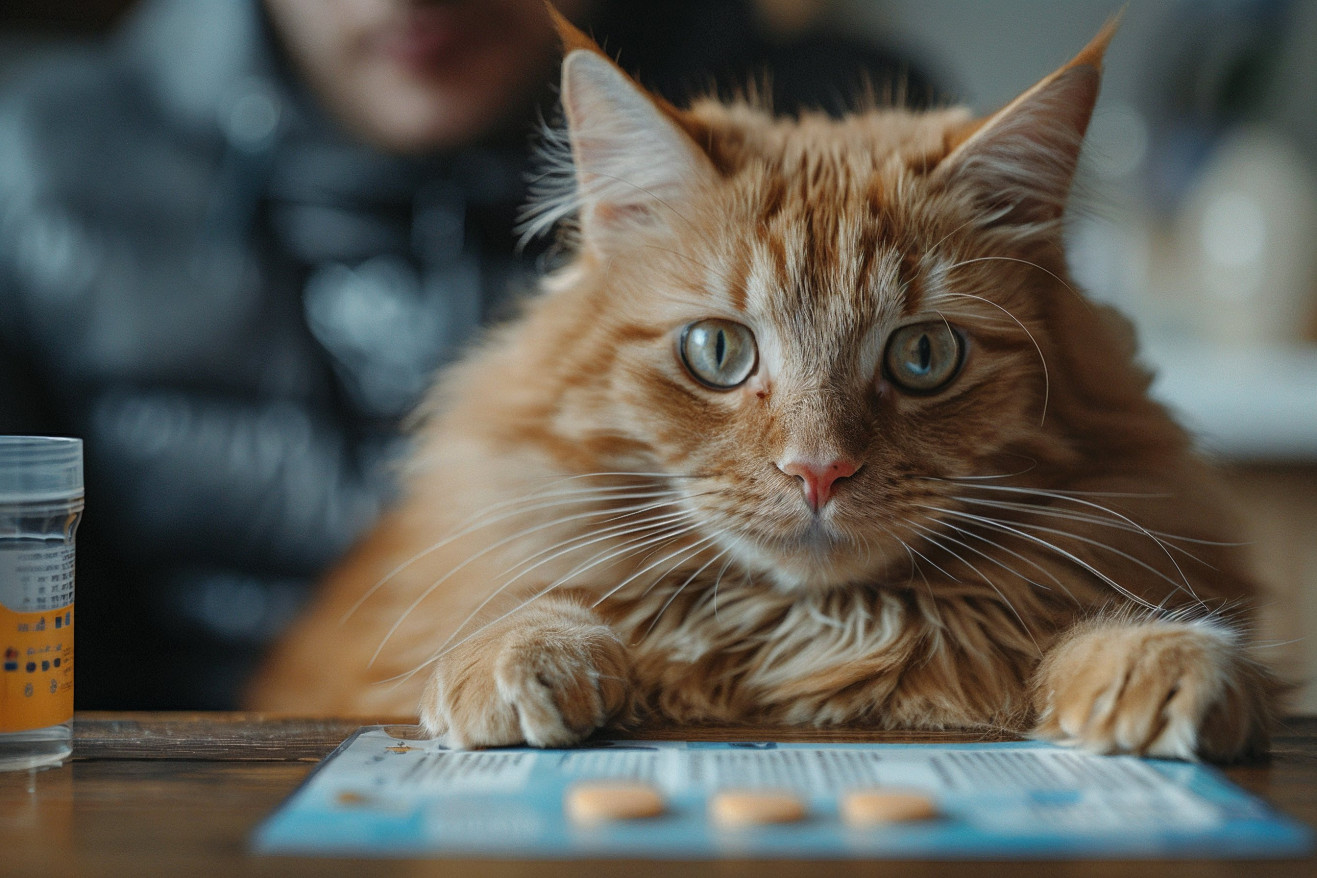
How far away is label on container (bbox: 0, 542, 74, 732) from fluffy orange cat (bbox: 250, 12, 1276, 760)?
13.6 inches

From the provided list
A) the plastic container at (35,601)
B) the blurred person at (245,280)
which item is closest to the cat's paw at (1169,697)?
the plastic container at (35,601)

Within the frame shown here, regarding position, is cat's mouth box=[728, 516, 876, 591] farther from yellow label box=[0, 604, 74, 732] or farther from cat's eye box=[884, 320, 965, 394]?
yellow label box=[0, 604, 74, 732]

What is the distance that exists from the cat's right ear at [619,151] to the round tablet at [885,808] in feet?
2.24

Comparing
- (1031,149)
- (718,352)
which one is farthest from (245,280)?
(1031,149)

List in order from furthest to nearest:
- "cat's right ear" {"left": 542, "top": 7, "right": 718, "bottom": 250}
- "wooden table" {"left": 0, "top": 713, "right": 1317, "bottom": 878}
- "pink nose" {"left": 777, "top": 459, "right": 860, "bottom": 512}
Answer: "cat's right ear" {"left": 542, "top": 7, "right": 718, "bottom": 250}, "pink nose" {"left": 777, "top": 459, "right": 860, "bottom": 512}, "wooden table" {"left": 0, "top": 713, "right": 1317, "bottom": 878}

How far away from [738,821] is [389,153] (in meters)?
1.80

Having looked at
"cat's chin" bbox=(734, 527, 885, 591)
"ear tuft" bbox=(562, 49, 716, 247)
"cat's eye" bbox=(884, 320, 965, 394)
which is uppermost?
"ear tuft" bbox=(562, 49, 716, 247)

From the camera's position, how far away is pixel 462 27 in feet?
6.88

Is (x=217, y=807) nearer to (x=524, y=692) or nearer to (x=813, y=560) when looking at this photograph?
(x=524, y=692)

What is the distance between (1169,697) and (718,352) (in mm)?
540

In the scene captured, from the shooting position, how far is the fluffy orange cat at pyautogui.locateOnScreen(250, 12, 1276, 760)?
3.30 feet

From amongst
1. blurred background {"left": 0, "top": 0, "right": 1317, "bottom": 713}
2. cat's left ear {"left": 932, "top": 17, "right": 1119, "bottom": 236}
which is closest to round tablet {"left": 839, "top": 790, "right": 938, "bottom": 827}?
cat's left ear {"left": 932, "top": 17, "right": 1119, "bottom": 236}

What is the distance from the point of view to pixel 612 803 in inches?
29.0

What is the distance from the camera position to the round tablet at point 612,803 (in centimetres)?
73
